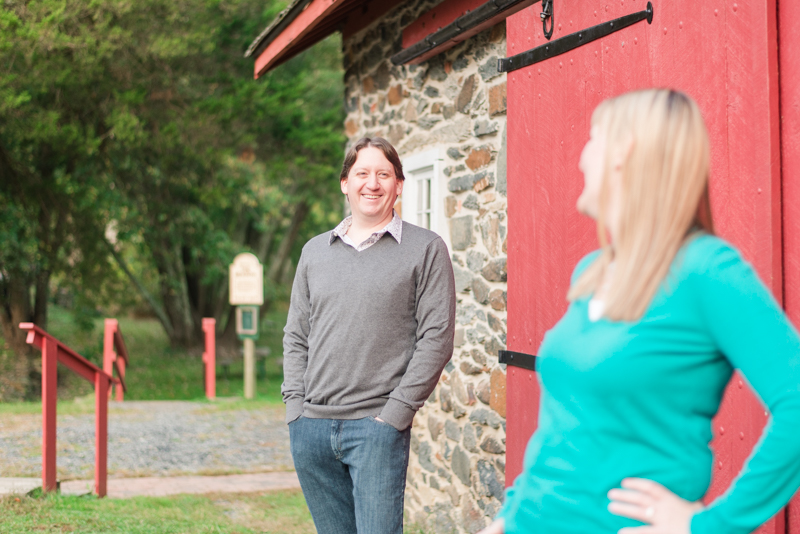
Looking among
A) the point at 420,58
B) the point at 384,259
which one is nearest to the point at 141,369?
the point at 420,58

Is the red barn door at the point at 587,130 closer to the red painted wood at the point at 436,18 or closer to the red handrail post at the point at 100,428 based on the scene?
the red painted wood at the point at 436,18

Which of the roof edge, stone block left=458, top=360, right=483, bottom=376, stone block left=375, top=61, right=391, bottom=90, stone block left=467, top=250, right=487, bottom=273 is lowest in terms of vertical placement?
stone block left=458, top=360, right=483, bottom=376

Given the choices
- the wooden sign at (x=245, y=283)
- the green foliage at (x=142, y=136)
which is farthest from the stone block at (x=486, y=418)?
the wooden sign at (x=245, y=283)

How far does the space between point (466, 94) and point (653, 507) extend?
347 cm

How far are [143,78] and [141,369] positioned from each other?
795 centimetres

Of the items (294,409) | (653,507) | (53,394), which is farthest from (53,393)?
(653,507)

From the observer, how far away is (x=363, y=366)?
8.49ft

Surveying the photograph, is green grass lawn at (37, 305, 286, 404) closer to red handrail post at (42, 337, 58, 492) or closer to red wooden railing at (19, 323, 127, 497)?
red wooden railing at (19, 323, 127, 497)

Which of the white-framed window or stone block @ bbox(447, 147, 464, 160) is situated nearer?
stone block @ bbox(447, 147, 464, 160)

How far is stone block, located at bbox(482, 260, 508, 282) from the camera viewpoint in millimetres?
4027

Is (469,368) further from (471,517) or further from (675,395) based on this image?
(675,395)

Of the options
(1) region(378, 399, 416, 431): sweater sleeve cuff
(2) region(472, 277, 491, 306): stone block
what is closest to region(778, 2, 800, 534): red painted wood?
(1) region(378, 399, 416, 431): sweater sleeve cuff

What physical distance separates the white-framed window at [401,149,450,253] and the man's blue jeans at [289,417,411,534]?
7.16 feet

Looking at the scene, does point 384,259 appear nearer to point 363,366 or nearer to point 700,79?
point 363,366
